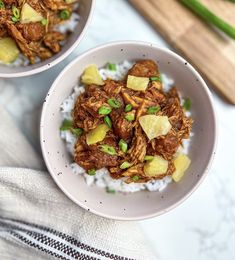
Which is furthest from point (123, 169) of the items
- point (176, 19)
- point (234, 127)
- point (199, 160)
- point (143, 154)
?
point (176, 19)

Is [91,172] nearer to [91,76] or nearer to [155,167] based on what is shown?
[155,167]

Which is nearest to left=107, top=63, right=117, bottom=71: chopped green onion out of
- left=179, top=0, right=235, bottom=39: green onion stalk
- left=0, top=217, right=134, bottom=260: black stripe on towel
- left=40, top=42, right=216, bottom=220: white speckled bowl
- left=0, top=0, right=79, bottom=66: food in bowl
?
left=40, top=42, right=216, bottom=220: white speckled bowl

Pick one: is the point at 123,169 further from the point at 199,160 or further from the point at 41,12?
the point at 41,12

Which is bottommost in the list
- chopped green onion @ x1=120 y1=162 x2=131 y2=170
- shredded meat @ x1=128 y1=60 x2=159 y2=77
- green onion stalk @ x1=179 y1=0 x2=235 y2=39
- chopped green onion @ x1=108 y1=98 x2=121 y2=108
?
chopped green onion @ x1=120 y1=162 x2=131 y2=170

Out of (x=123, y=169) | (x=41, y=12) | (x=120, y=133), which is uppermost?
(x=41, y=12)

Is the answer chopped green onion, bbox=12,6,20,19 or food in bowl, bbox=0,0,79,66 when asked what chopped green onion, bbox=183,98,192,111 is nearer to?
food in bowl, bbox=0,0,79,66

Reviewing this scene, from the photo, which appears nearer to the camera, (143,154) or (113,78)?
(143,154)

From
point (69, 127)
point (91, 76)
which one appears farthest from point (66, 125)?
point (91, 76)
